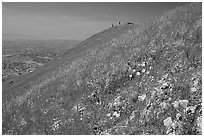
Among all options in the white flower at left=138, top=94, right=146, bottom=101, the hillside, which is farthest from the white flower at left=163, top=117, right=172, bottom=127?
the white flower at left=138, top=94, right=146, bottom=101

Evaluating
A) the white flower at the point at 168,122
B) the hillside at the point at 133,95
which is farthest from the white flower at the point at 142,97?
the white flower at the point at 168,122

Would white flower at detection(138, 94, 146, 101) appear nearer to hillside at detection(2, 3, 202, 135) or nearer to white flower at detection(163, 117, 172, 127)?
hillside at detection(2, 3, 202, 135)

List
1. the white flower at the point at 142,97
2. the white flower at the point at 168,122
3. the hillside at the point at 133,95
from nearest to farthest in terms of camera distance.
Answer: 1. the white flower at the point at 168,122
2. the hillside at the point at 133,95
3. the white flower at the point at 142,97

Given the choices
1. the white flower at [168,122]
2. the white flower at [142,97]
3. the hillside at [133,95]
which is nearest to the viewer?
the white flower at [168,122]

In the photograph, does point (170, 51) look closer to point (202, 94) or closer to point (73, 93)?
point (202, 94)

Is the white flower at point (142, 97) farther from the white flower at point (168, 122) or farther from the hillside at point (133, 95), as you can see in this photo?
the white flower at point (168, 122)

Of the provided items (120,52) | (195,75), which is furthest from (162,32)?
(195,75)

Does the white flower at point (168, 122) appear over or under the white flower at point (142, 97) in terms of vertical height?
under

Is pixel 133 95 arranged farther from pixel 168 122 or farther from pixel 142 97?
pixel 168 122

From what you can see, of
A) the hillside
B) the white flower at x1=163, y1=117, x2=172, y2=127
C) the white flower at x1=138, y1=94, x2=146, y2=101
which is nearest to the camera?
the white flower at x1=163, y1=117, x2=172, y2=127

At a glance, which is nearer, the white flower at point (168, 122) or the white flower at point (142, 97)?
the white flower at point (168, 122)
